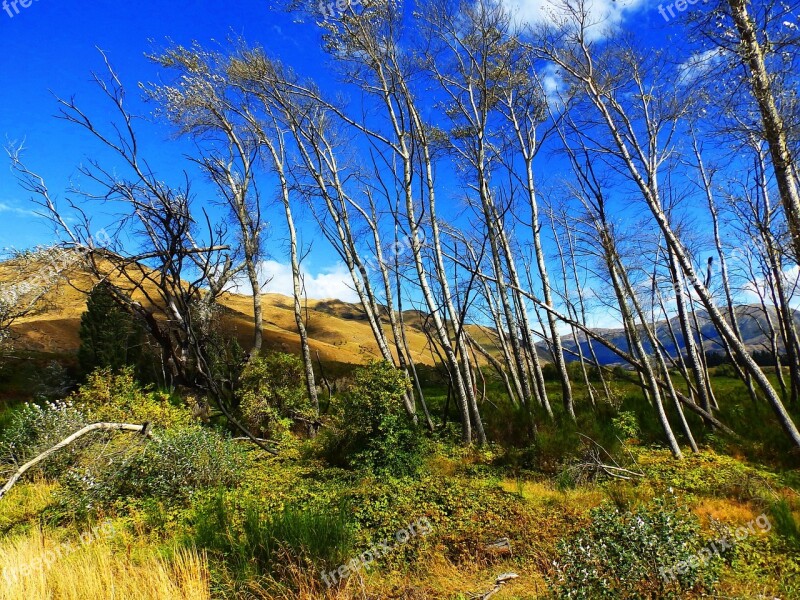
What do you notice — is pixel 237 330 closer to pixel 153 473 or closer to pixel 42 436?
pixel 42 436

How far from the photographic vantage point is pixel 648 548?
299cm

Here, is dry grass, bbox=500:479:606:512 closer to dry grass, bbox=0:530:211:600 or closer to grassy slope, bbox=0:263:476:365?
grassy slope, bbox=0:263:476:365

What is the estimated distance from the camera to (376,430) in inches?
287

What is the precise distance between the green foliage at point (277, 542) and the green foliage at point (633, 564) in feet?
6.36

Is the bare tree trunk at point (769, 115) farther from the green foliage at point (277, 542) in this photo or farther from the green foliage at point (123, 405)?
the green foliage at point (123, 405)

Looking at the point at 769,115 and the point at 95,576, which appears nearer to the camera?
the point at 95,576

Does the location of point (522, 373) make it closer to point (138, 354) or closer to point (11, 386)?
point (138, 354)

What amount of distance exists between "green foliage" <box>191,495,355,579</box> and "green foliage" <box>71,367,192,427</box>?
12.3 ft

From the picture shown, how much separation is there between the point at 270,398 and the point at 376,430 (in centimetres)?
370

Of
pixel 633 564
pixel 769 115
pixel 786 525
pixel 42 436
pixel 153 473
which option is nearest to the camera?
pixel 633 564

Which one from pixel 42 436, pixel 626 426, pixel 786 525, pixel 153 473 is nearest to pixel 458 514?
pixel 786 525

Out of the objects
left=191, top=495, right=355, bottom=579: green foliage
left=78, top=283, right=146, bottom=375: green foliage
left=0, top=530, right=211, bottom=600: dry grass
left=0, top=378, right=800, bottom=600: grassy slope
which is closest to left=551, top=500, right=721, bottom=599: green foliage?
left=0, top=378, right=800, bottom=600: grassy slope

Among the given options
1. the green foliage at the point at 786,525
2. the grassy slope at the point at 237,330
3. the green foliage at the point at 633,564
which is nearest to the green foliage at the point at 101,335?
the grassy slope at the point at 237,330

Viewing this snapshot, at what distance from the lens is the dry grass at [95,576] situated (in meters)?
3.04
